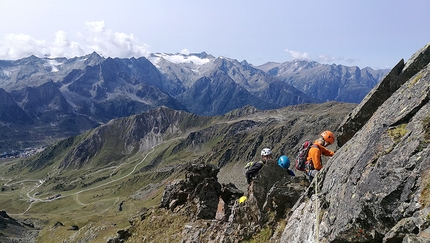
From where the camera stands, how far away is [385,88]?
19.0 meters

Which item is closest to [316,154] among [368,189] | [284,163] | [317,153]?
[317,153]

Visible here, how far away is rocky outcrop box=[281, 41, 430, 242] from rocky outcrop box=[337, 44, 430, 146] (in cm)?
49

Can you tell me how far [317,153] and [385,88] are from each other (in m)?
5.87

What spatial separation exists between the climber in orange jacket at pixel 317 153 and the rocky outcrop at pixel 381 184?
1.65 meters

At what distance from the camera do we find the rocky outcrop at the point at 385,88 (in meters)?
17.8

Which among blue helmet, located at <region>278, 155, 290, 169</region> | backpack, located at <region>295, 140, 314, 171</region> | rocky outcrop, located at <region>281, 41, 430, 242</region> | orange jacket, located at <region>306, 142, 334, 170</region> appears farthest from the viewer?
blue helmet, located at <region>278, 155, 290, 169</region>

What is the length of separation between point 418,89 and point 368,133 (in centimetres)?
295

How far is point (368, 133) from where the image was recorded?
50.2 feet

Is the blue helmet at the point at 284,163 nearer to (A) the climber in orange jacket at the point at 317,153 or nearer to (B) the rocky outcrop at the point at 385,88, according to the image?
(A) the climber in orange jacket at the point at 317,153

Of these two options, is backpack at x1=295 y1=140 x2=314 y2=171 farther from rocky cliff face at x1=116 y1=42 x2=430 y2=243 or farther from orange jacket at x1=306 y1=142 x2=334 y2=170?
rocky cliff face at x1=116 y1=42 x2=430 y2=243

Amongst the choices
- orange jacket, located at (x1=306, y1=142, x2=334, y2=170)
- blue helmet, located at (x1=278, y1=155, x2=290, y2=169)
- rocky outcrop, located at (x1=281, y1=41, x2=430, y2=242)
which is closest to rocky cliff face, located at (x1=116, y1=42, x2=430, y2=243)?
rocky outcrop, located at (x1=281, y1=41, x2=430, y2=242)

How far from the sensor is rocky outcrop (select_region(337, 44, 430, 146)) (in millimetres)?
17766

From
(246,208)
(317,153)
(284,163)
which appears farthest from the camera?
(284,163)

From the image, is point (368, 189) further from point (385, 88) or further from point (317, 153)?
point (385, 88)
